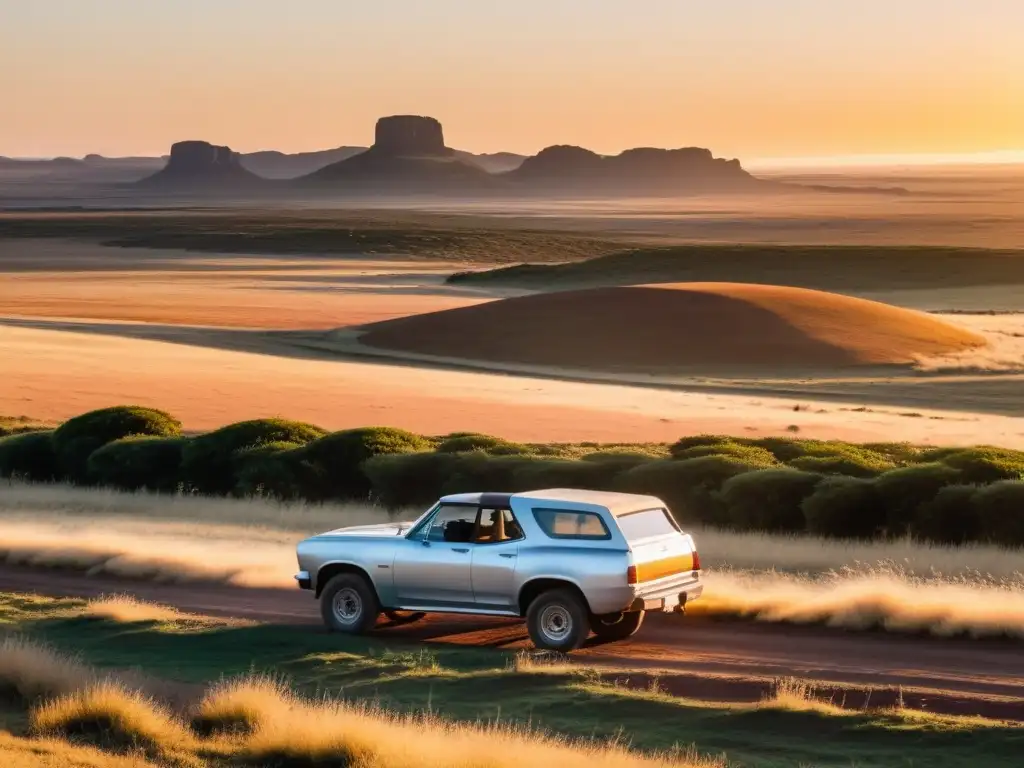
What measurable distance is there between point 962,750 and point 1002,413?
139 ft

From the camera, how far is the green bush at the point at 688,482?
28.8 m

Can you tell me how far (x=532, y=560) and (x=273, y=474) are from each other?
18087 millimetres

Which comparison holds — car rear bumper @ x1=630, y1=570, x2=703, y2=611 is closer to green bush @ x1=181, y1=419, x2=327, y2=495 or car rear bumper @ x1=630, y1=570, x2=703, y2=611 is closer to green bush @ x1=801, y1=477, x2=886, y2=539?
green bush @ x1=801, y1=477, x2=886, y2=539

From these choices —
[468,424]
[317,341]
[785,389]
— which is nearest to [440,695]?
[468,424]

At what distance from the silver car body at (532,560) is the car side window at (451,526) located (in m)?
0.04

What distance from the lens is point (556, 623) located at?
1731cm

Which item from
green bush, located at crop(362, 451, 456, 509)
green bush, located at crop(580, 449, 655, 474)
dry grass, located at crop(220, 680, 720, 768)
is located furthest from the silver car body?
green bush, located at crop(362, 451, 456, 509)

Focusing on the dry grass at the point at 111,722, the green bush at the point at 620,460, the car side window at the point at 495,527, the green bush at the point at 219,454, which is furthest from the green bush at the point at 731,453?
the dry grass at the point at 111,722

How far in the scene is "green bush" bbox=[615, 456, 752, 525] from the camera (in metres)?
28.8

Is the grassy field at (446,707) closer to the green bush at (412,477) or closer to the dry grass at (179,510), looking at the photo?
the dry grass at (179,510)

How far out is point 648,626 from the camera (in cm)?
1941

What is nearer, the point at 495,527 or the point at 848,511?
the point at 495,527

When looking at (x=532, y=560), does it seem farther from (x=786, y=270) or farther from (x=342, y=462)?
(x=786, y=270)

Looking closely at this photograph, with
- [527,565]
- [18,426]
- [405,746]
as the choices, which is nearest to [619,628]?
[527,565]
